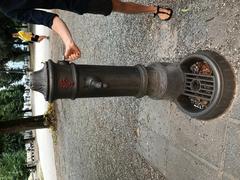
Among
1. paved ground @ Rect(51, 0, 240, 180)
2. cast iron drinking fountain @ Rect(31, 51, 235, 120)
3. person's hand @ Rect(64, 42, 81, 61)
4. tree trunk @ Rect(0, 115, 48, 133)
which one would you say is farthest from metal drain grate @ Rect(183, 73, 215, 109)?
tree trunk @ Rect(0, 115, 48, 133)

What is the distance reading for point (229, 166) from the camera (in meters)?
3.60

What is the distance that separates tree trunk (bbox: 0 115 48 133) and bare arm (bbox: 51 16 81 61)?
26.4 feet

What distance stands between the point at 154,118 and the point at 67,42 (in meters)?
1.74

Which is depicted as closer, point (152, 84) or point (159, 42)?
point (152, 84)

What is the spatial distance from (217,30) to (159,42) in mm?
1347

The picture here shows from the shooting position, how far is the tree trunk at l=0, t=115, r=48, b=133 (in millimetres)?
11547

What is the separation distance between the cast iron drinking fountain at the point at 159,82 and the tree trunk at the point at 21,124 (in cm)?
808

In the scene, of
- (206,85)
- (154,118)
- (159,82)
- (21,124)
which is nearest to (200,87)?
(206,85)

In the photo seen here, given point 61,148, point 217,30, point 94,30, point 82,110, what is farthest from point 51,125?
point 217,30

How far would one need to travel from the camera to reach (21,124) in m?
11.8

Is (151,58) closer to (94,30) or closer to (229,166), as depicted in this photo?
(229,166)

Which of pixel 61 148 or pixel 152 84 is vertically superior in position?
pixel 152 84

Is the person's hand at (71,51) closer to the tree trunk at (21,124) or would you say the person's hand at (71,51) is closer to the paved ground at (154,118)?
the paved ground at (154,118)

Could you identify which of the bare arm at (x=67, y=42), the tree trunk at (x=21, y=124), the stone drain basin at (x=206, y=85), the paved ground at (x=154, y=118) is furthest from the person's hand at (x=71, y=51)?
the tree trunk at (x=21, y=124)
